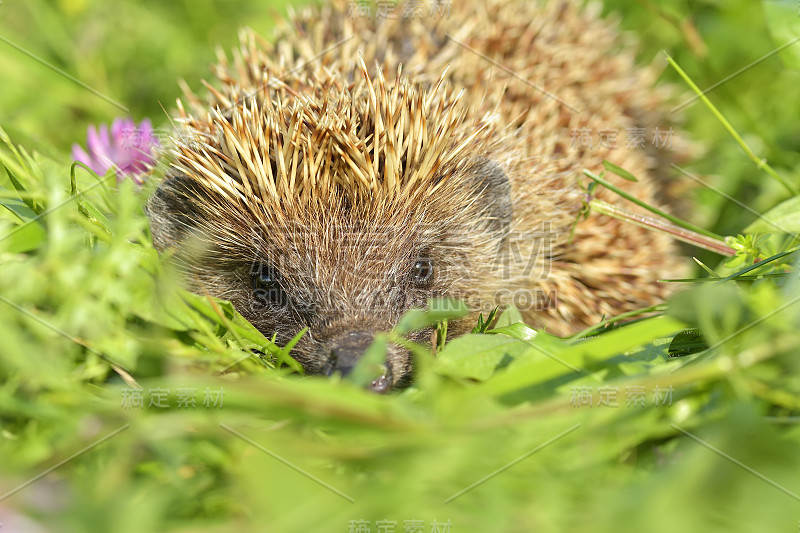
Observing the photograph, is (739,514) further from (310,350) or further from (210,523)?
(310,350)

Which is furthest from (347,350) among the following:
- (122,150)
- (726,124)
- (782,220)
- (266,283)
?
(122,150)

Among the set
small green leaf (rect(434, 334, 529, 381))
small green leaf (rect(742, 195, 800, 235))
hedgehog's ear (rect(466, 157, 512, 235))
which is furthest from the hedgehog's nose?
small green leaf (rect(742, 195, 800, 235))

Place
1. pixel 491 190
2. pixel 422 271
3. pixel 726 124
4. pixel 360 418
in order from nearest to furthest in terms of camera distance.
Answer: pixel 360 418 → pixel 726 124 → pixel 422 271 → pixel 491 190

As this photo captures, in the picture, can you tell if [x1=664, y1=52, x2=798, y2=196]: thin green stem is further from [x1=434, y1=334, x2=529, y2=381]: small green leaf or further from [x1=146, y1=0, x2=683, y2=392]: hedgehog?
[x1=434, y1=334, x2=529, y2=381]: small green leaf

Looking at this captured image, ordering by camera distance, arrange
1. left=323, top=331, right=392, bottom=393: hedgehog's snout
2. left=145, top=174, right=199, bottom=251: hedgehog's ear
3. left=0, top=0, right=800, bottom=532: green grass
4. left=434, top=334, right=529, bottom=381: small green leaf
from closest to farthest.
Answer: left=0, top=0, right=800, bottom=532: green grass < left=434, top=334, right=529, bottom=381: small green leaf < left=323, top=331, right=392, bottom=393: hedgehog's snout < left=145, top=174, right=199, bottom=251: hedgehog's ear

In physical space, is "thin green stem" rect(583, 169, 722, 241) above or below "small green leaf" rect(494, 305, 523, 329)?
above

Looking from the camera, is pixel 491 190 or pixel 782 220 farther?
pixel 491 190

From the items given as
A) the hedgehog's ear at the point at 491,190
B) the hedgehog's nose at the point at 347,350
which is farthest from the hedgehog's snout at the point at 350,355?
the hedgehog's ear at the point at 491,190

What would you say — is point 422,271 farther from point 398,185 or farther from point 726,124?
point 726,124
